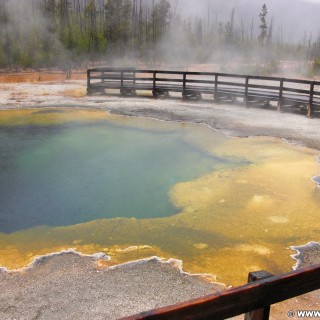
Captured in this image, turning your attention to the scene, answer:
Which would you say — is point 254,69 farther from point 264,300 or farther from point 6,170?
point 264,300

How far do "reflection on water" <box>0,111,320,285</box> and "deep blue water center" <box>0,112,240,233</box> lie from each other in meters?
0.10

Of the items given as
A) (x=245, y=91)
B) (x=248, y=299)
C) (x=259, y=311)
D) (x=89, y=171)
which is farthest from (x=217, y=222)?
(x=245, y=91)

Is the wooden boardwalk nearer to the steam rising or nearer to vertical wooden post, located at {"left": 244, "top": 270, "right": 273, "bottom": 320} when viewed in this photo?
vertical wooden post, located at {"left": 244, "top": 270, "right": 273, "bottom": 320}

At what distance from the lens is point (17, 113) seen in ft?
55.3

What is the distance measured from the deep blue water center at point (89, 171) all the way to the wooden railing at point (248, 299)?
498cm

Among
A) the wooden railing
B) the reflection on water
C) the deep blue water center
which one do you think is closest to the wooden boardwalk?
the reflection on water

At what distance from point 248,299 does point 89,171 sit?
7.89m

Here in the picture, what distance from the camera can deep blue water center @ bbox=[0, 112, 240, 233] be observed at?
7379mm

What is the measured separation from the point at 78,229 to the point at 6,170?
3.99 meters

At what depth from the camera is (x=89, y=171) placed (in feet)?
31.9

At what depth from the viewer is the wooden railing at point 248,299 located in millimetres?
1922

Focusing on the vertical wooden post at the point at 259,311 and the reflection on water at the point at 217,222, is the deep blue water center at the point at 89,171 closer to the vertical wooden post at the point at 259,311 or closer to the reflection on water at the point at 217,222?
the reflection on water at the point at 217,222

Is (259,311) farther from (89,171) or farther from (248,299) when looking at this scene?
(89,171)

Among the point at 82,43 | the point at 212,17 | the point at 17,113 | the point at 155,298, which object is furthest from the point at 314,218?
the point at 212,17
